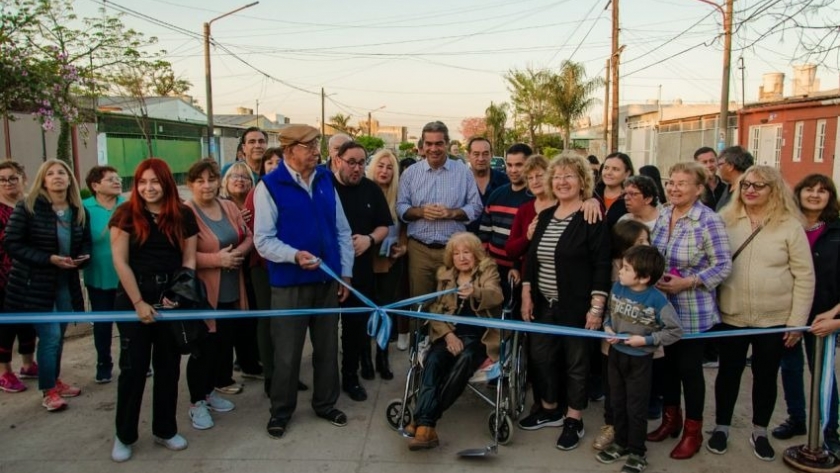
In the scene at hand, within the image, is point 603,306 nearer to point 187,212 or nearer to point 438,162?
point 438,162

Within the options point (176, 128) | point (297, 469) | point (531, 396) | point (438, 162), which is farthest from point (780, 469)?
point (176, 128)

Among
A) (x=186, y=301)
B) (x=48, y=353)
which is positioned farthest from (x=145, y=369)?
(x=48, y=353)

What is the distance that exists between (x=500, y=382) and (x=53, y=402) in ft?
10.7

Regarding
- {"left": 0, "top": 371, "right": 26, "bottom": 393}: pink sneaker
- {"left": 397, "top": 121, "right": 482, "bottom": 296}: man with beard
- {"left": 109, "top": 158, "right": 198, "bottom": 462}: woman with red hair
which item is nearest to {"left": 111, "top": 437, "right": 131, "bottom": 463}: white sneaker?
{"left": 109, "top": 158, "right": 198, "bottom": 462}: woman with red hair

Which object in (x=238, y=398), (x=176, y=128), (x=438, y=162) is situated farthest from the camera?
(x=176, y=128)

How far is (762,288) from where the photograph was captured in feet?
11.6

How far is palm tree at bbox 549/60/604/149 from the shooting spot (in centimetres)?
2962

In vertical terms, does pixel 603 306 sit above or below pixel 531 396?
above

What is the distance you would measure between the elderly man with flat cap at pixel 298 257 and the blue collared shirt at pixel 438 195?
1029mm

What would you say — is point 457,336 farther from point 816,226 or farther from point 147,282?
point 816,226

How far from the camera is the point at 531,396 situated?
15.8ft

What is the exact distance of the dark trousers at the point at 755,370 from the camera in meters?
3.65

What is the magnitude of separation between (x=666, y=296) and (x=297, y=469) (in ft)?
8.07

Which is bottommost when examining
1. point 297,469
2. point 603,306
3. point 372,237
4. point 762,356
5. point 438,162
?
point 297,469
